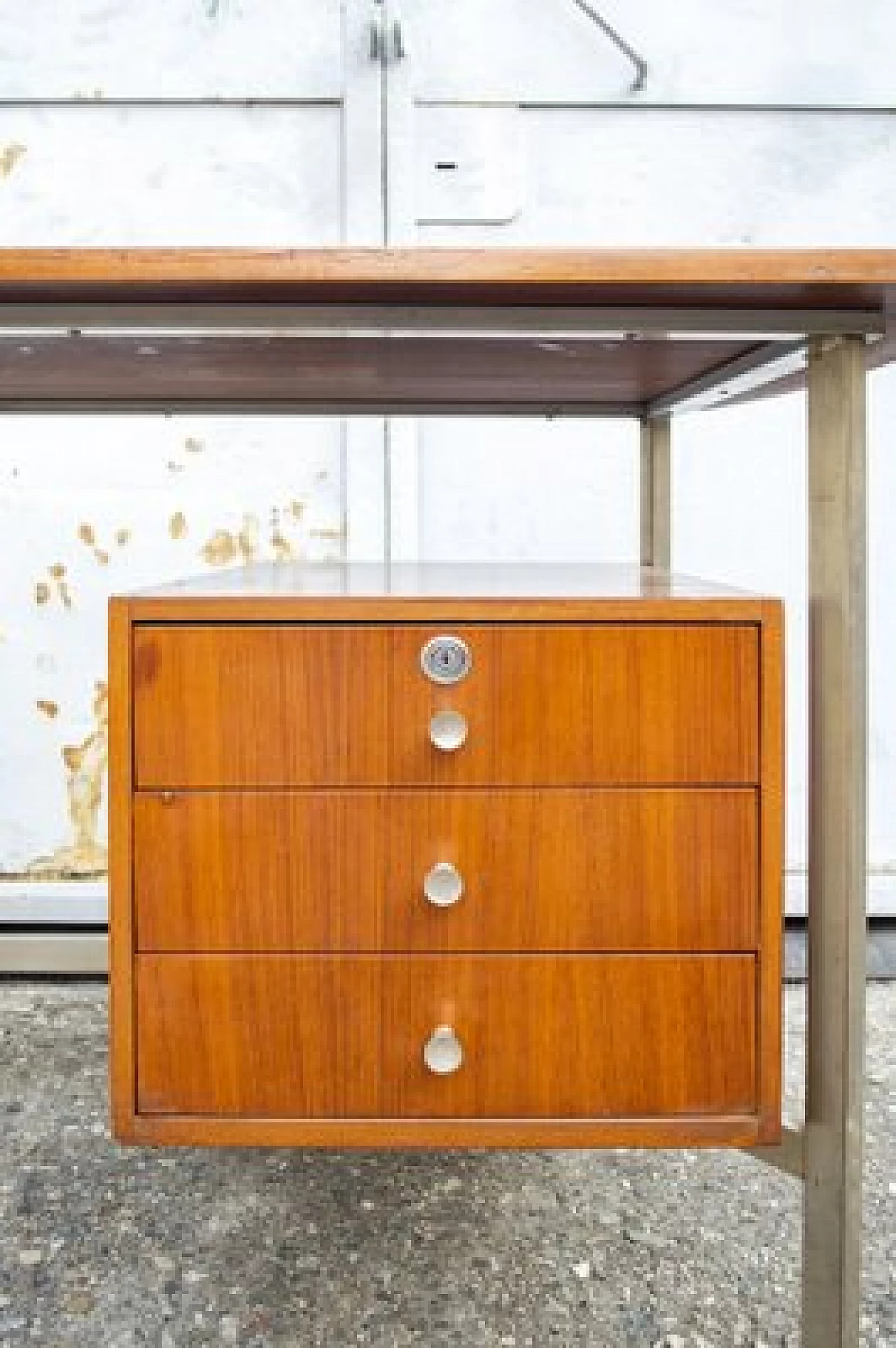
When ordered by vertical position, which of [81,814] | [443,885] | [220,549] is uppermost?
[220,549]

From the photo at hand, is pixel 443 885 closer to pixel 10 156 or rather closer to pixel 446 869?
pixel 446 869

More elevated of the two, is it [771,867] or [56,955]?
[771,867]

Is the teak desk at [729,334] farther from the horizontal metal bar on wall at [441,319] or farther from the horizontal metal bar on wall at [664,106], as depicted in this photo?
the horizontal metal bar on wall at [664,106]

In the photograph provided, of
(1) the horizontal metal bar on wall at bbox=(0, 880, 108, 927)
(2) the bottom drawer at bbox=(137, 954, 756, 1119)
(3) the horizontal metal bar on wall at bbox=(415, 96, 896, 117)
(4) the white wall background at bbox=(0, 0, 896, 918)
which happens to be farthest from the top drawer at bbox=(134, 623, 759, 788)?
(3) the horizontal metal bar on wall at bbox=(415, 96, 896, 117)

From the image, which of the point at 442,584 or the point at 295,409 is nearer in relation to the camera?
the point at 442,584

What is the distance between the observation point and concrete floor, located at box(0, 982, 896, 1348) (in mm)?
1095

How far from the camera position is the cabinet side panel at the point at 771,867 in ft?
2.82

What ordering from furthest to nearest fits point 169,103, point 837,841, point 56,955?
point 169,103, point 56,955, point 837,841

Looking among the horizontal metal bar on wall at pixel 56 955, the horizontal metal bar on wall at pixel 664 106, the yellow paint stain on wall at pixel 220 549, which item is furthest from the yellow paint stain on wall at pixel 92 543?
the horizontal metal bar on wall at pixel 664 106

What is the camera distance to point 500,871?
869mm

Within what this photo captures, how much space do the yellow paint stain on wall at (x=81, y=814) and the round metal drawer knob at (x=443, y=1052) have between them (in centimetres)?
142

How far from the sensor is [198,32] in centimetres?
206

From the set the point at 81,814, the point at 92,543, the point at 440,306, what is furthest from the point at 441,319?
the point at 81,814

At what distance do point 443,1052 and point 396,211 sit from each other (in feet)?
5.25
